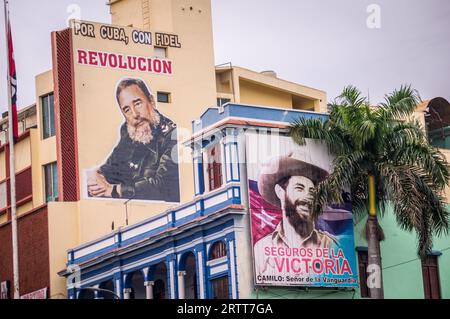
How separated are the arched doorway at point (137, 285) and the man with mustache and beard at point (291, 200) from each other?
339 inches

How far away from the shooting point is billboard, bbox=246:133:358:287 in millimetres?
43781

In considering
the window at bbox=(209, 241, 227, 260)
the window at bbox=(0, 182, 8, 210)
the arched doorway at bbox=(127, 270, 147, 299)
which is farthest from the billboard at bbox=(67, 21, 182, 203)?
the window at bbox=(209, 241, 227, 260)

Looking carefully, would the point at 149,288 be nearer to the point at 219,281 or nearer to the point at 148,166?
the point at 219,281

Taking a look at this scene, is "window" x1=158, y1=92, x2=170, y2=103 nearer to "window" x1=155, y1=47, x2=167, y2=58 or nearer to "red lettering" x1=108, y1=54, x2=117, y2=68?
"window" x1=155, y1=47, x2=167, y2=58

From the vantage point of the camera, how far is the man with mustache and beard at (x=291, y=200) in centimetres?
4419

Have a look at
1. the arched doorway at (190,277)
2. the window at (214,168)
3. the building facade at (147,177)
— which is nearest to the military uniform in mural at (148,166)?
the building facade at (147,177)

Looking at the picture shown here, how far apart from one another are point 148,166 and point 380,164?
60.2 ft

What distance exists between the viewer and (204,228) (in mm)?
44688

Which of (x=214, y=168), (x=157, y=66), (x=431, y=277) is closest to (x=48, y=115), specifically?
(x=157, y=66)

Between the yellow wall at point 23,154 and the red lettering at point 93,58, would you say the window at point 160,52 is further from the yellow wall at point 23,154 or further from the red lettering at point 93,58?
the yellow wall at point 23,154

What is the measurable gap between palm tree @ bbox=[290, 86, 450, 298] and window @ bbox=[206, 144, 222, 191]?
9.65 feet

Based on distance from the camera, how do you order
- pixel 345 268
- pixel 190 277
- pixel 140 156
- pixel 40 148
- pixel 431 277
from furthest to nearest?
pixel 40 148 < pixel 140 156 < pixel 431 277 < pixel 190 277 < pixel 345 268

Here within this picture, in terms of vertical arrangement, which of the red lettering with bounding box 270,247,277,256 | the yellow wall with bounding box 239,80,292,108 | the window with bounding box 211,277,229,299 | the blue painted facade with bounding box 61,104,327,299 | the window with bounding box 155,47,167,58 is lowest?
the window with bounding box 211,277,229,299
